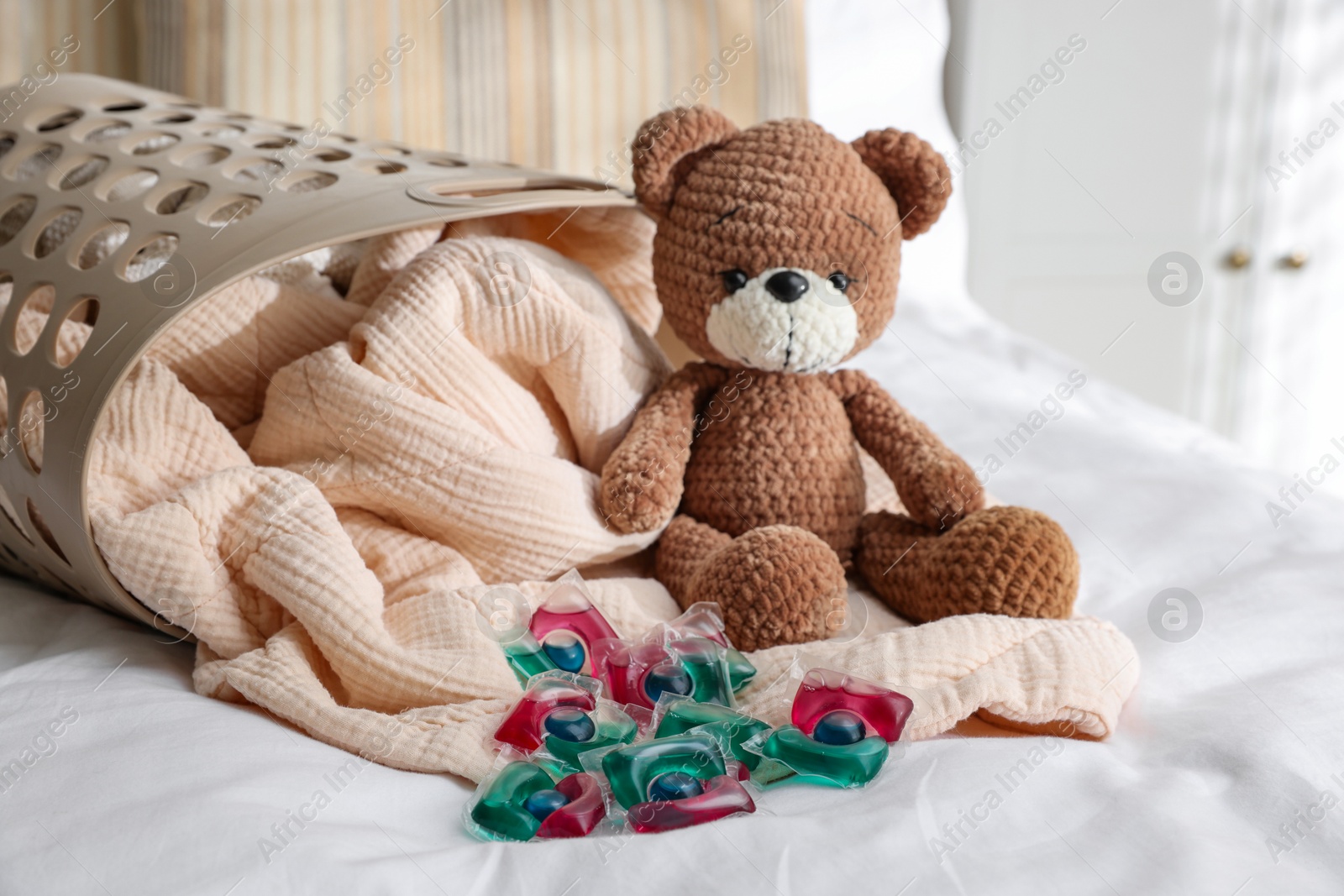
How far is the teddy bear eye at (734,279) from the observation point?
0.75 m

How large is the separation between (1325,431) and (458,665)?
2.39 m

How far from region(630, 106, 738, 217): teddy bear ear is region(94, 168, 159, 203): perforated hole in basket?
34cm

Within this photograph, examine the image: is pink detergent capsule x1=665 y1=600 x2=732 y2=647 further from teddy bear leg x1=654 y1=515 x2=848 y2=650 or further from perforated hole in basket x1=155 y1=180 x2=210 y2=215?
→ perforated hole in basket x1=155 y1=180 x2=210 y2=215

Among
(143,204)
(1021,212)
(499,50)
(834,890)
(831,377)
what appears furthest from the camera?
(1021,212)

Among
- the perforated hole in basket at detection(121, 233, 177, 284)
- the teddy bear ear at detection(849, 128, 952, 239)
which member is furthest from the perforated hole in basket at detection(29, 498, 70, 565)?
the teddy bear ear at detection(849, 128, 952, 239)

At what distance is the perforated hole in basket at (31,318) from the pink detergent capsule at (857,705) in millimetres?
503

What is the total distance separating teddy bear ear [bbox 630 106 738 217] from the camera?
77 cm

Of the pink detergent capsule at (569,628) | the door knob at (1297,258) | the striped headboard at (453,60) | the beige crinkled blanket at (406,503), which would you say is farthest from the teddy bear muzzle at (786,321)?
the door knob at (1297,258)

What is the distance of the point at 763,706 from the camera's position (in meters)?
0.60

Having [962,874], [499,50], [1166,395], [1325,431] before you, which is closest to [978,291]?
[1166,395]

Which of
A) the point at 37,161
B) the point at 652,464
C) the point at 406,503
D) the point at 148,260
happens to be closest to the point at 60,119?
the point at 37,161

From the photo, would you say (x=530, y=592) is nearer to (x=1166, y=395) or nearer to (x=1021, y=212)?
(x=1021, y=212)

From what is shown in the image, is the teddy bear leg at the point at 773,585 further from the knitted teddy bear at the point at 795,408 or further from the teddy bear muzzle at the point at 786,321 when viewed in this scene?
the teddy bear muzzle at the point at 786,321

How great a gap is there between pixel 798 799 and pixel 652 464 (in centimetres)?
29
